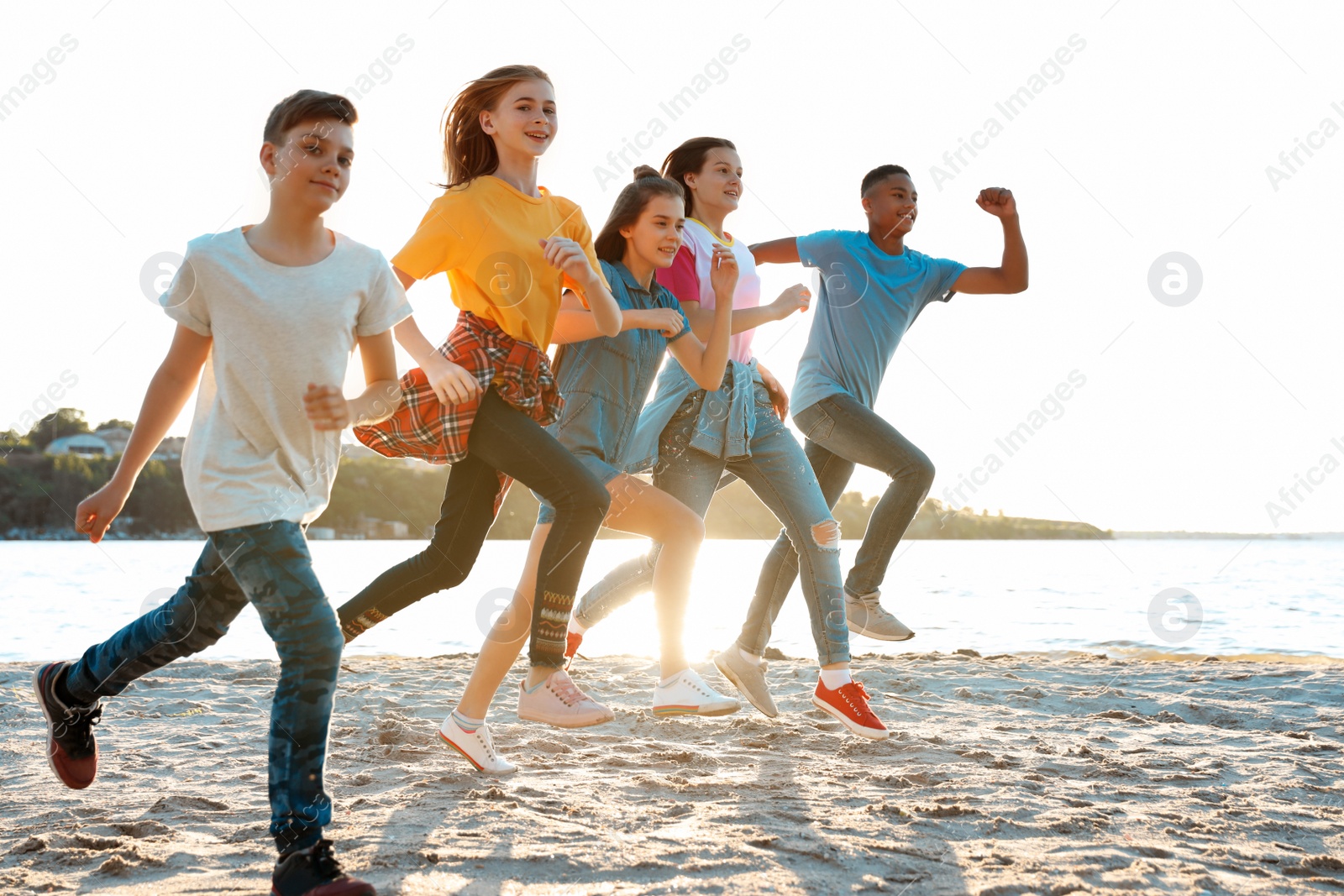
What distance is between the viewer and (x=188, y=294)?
233 centimetres

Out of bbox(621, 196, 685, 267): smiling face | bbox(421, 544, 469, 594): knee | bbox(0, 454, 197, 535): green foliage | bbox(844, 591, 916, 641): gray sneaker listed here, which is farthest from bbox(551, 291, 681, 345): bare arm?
bbox(0, 454, 197, 535): green foliage

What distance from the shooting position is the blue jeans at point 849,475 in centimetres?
463

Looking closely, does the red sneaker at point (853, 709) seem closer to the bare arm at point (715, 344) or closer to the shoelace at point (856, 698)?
the shoelace at point (856, 698)

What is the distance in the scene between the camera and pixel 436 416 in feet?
10.2

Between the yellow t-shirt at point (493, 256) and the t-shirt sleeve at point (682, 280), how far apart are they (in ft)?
2.43

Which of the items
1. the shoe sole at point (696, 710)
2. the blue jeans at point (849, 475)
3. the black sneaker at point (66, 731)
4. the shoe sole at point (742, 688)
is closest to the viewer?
the black sneaker at point (66, 731)

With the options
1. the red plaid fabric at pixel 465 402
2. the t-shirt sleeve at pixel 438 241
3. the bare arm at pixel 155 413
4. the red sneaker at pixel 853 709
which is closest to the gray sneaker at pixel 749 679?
the red sneaker at pixel 853 709

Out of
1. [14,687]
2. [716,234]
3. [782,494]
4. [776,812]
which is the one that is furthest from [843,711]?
[14,687]

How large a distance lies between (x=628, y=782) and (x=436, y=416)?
1.30 meters

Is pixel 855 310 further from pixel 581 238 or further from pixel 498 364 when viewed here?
pixel 498 364

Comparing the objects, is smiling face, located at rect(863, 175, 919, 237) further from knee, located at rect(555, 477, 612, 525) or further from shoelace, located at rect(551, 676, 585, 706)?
shoelace, located at rect(551, 676, 585, 706)

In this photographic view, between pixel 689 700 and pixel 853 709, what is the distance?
73 centimetres

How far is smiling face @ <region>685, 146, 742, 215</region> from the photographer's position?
4.34 m

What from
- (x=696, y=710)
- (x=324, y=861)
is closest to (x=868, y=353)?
(x=696, y=710)
